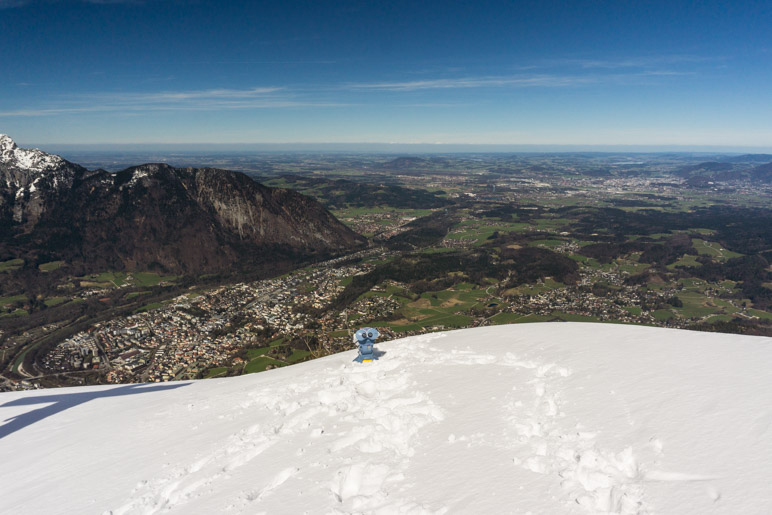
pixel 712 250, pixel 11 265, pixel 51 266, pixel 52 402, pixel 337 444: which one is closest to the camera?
pixel 337 444

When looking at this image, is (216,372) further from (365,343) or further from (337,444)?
(337,444)

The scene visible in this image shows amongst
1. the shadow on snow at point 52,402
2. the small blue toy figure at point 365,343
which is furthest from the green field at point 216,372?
the small blue toy figure at point 365,343

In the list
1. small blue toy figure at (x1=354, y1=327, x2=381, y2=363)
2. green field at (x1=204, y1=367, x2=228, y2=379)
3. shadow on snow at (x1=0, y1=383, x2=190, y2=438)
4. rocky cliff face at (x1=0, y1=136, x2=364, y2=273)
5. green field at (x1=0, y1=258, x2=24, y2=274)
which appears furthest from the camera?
rocky cliff face at (x1=0, y1=136, x2=364, y2=273)

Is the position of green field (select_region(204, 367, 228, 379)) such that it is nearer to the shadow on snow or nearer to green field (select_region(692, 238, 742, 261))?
the shadow on snow

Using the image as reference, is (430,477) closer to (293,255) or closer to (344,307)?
(344,307)

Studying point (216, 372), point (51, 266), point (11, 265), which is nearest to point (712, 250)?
point (216, 372)

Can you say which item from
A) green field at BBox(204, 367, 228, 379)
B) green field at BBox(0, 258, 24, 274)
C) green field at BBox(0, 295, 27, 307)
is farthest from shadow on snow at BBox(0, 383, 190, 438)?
green field at BBox(0, 258, 24, 274)
